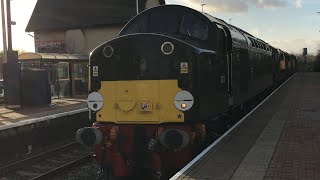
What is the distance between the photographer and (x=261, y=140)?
10.1 metres

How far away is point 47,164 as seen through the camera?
38.8 ft

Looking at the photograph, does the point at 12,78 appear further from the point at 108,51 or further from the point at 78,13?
the point at 78,13

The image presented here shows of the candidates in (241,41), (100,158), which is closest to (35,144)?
(100,158)

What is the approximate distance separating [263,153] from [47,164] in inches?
Result: 233

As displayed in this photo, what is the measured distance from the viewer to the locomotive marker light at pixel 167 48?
8.10 m

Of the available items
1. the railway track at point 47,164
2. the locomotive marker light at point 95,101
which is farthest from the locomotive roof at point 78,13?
the locomotive marker light at point 95,101

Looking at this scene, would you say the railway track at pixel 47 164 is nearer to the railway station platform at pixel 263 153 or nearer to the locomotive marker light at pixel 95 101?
the locomotive marker light at pixel 95 101

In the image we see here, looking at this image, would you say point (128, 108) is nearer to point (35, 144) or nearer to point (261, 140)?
point (261, 140)

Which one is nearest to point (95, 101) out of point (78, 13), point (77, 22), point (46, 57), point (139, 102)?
point (139, 102)

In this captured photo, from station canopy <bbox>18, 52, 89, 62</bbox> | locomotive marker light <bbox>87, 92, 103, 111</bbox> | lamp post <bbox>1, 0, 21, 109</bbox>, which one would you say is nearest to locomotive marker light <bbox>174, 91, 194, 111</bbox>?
locomotive marker light <bbox>87, 92, 103, 111</bbox>

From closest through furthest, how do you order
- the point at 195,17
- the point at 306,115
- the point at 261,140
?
1. the point at 195,17
2. the point at 261,140
3. the point at 306,115

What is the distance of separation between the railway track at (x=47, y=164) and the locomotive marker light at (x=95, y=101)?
247cm

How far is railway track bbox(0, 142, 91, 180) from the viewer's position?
1055cm

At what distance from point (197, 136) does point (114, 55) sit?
7.22 feet
